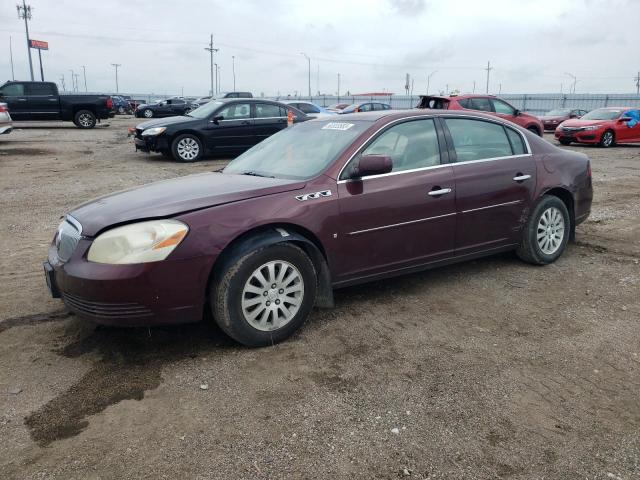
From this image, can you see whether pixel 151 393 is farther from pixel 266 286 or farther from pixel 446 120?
pixel 446 120

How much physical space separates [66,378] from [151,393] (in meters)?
0.57

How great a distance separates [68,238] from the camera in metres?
3.48

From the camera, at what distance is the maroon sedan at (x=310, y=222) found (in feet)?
10.6

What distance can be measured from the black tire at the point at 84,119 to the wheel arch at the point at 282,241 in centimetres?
2283

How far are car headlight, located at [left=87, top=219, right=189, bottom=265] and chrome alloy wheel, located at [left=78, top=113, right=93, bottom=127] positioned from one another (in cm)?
2276

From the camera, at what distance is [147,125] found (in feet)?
42.1

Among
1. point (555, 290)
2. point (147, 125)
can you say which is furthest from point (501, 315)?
point (147, 125)

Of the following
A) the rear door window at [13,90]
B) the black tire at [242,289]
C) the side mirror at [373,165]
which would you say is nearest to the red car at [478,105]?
the side mirror at [373,165]

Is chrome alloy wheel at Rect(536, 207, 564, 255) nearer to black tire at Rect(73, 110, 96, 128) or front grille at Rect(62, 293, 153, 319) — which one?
front grille at Rect(62, 293, 153, 319)

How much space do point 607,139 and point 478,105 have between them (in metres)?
5.41

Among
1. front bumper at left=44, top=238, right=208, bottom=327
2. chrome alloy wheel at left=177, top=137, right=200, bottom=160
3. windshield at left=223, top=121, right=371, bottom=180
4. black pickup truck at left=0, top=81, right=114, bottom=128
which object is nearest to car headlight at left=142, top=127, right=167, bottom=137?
chrome alloy wheel at left=177, top=137, right=200, bottom=160

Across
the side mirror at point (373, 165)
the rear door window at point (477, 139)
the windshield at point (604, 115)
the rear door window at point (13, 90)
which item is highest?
the rear door window at point (13, 90)

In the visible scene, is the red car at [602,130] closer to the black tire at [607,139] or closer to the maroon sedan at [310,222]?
the black tire at [607,139]

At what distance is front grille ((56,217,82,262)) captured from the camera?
338cm
